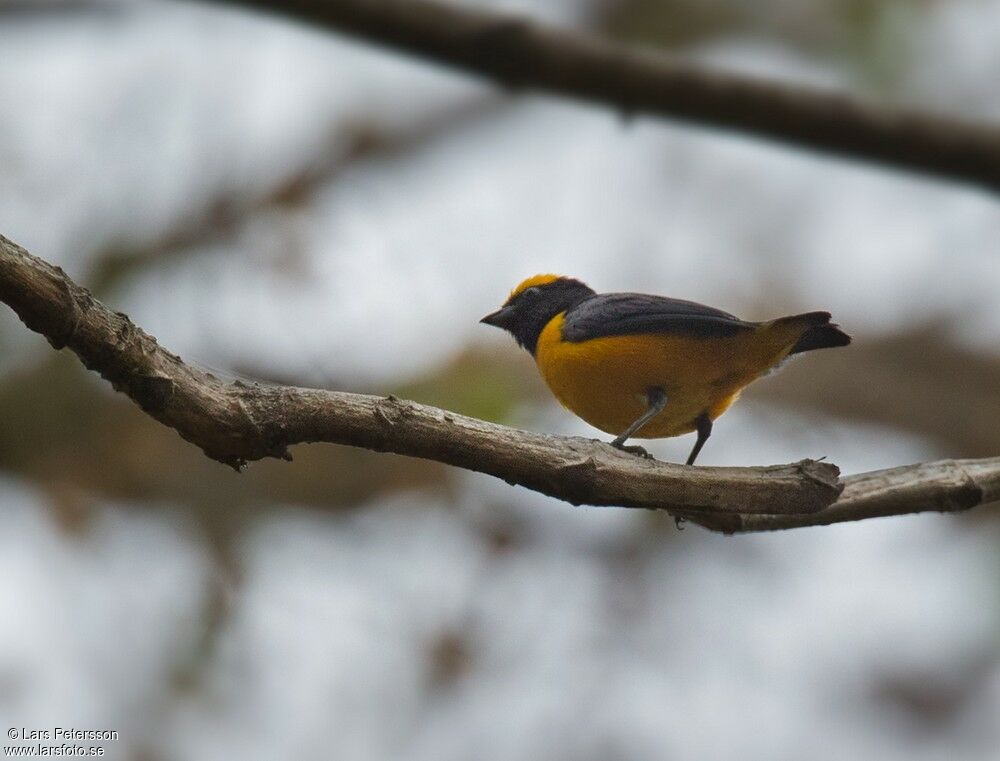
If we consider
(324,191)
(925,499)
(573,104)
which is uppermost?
(324,191)

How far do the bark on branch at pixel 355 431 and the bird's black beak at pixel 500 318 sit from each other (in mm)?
2592

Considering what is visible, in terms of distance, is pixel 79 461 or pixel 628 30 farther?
pixel 628 30

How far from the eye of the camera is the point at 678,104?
5.03 m

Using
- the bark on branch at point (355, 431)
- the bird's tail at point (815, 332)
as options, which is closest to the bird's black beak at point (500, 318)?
the bird's tail at point (815, 332)

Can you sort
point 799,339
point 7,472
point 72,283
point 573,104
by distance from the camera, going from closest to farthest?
point 72,283, point 799,339, point 573,104, point 7,472

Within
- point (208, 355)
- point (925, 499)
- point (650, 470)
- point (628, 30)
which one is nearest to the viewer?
point (650, 470)

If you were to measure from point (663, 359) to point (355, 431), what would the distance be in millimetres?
1889

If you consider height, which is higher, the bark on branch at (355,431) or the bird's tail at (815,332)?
the bird's tail at (815,332)

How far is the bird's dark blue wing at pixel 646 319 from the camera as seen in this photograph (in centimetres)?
443

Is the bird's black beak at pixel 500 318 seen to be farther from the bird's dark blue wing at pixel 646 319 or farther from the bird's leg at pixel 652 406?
the bird's leg at pixel 652 406

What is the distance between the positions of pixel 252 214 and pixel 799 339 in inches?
160

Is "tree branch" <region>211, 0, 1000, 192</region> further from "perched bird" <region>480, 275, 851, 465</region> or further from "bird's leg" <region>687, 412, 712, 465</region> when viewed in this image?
"bird's leg" <region>687, 412, 712, 465</region>

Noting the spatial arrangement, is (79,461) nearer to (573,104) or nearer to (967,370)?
(573,104)

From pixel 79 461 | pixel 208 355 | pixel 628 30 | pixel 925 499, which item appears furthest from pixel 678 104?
pixel 79 461
